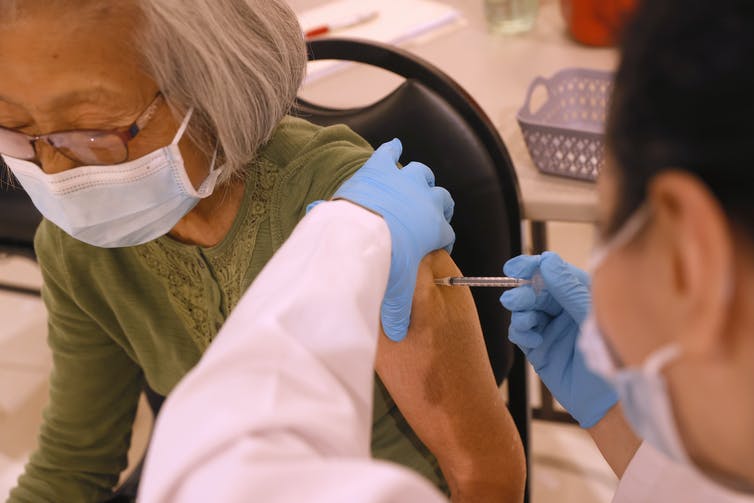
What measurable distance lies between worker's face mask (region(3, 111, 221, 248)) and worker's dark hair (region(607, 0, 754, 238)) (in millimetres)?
667

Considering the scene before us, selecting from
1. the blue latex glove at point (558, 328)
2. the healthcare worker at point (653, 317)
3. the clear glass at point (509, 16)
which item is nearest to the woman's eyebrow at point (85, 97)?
the healthcare worker at point (653, 317)

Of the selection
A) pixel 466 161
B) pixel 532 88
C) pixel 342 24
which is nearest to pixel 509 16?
pixel 342 24

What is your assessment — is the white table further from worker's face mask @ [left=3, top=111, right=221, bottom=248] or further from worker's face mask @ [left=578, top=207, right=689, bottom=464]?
worker's face mask @ [left=578, top=207, right=689, bottom=464]

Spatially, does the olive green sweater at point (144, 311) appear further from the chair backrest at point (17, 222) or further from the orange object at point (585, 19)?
the orange object at point (585, 19)

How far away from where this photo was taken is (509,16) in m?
2.00

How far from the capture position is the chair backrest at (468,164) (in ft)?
3.71

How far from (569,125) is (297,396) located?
0.91 metres

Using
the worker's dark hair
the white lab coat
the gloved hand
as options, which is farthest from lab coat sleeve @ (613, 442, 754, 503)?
the worker's dark hair

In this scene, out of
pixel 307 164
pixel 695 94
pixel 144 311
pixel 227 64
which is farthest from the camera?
pixel 144 311

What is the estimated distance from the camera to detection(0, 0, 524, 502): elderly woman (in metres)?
0.92

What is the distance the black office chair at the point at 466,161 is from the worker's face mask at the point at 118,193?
0.77 ft

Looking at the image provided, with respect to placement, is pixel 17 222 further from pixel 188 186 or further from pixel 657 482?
pixel 657 482

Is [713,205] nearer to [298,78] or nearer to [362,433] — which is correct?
[362,433]

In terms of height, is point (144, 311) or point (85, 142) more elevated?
point (85, 142)
